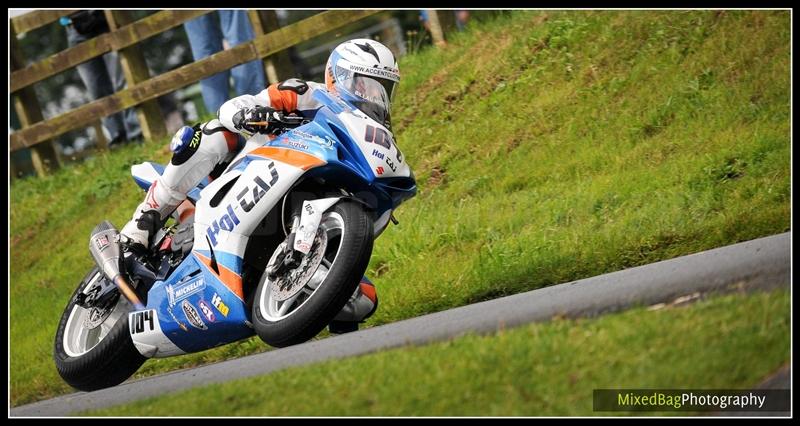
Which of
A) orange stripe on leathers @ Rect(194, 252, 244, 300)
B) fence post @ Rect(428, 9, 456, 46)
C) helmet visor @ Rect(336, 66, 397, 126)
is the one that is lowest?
fence post @ Rect(428, 9, 456, 46)

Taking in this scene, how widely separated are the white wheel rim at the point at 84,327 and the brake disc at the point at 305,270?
1.66 metres

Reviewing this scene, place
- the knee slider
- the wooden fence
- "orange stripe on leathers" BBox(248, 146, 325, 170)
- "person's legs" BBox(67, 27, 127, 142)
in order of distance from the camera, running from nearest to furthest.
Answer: "orange stripe on leathers" BBox(248, 146, 325, 170) → the knee slider → the wooden fence → "person's legs" BBox(67, 27, 127, 142)

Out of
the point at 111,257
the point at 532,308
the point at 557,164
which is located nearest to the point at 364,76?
the point at 532,308

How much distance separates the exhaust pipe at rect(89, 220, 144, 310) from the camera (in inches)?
273

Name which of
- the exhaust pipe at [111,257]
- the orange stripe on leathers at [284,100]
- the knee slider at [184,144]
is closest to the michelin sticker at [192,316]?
the exhaust pipe at [111,257]

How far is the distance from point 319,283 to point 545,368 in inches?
58.8

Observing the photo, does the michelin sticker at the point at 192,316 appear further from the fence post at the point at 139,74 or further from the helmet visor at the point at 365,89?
the fence post at the point at 139,74

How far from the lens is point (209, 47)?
1337cm

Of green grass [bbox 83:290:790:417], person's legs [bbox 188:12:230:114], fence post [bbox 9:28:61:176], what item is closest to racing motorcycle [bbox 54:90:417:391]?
green grass [bbox 83:290:790:417]

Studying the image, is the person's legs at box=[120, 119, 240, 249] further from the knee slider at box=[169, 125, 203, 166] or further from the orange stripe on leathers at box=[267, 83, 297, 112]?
the orange stripe on leathers at box=[267, 83, 297, 112]

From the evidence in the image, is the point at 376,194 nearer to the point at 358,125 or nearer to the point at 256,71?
the point at 358,125

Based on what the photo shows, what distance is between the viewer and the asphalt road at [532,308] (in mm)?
5820

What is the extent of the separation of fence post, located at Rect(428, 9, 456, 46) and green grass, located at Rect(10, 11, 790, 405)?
18 cm

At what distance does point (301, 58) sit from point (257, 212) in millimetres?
14422
